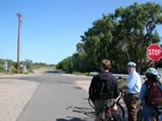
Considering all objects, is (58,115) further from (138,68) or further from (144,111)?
(138,68)

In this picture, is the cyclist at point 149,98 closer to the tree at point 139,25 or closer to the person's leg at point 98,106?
the person's leg at point 98,106

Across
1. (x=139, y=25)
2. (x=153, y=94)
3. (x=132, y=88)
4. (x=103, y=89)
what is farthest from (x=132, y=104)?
(x=139, y=25)

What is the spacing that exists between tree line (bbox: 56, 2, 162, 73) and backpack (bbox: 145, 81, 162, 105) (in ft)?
108

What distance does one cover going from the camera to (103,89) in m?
3.68

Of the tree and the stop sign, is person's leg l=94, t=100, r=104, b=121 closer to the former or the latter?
the stop sign

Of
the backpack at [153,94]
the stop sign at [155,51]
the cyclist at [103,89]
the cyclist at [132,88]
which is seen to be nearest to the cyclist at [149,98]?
the backpack at [153,94]

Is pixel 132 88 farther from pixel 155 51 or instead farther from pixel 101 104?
pixel 155 51

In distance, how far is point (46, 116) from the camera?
Result: 6.11 m

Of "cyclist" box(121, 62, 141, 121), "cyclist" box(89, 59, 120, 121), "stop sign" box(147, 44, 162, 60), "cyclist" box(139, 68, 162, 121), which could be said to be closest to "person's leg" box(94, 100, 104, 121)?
"cyclist" box(89, 59, 120, 121)

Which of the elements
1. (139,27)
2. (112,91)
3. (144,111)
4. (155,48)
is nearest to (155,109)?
(144,111)

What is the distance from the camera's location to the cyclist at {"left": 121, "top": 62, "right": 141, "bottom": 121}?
4531 millimetres

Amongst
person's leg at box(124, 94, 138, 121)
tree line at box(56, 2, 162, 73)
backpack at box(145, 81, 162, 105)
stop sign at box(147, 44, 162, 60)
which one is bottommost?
person's leg at box(124, 94, 138, 121)

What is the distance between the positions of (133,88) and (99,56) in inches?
1372

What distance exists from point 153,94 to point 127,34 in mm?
35365
